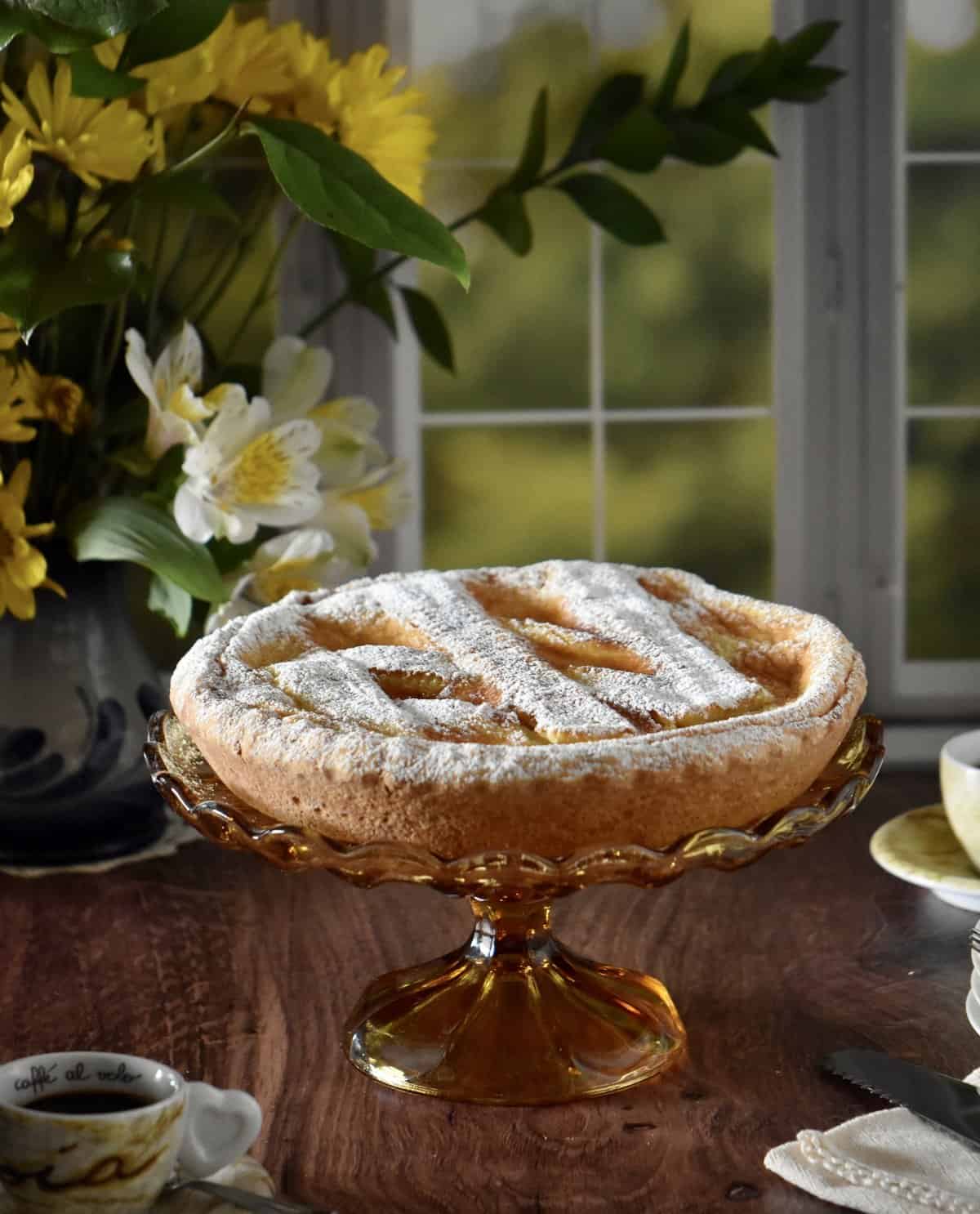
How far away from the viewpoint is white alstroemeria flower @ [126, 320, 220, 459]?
1165 mm

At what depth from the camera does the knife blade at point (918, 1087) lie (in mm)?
812

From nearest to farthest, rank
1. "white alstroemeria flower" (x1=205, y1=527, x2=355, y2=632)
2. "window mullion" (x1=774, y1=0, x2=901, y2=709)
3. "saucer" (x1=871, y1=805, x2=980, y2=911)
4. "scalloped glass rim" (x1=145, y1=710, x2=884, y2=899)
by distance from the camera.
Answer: "scalloped glass rim" (x1=145, y1=710, x2=884, y2=899) → "saucer" (x1=871, y1=805, x2=980, y2=911) → "white alstroemeria flower" (x1=205, y1=527, x2=355, y2=632) → "window mullion" (x1=774, y1=0, x2=901, y2=709)

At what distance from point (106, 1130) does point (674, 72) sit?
111 centimetres

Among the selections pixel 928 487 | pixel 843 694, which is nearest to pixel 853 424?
pixel 928 487

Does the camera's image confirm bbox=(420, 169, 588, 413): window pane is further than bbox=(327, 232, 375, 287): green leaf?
Yes

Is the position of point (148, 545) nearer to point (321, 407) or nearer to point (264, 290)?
point (321, 407)

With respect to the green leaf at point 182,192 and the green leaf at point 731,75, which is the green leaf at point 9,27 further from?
the green leaf at point 731,75

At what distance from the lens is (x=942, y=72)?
1596mm

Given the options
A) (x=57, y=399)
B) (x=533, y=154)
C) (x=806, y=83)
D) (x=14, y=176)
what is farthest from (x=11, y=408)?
(x=806, y=83)

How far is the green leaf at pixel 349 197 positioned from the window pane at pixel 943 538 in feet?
2.46

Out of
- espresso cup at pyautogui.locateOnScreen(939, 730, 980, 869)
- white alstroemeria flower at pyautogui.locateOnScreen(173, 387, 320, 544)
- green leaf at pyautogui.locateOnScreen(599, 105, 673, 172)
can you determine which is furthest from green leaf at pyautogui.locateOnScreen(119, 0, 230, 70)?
espresso cup at pyautogui.locateOnScreen(939, 730, 980, 869)

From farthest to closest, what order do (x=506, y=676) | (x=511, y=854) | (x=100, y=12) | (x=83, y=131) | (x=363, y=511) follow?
(x=363, y=511), (x=83, y=131), (x=100, y=12), (x=506, y=676), (x=511, y=854)

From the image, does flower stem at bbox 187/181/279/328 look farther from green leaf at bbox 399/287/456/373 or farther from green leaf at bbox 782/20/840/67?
green leaf at bbox 782/20/840/67

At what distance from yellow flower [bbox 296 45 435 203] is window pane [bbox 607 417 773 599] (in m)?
0.42
